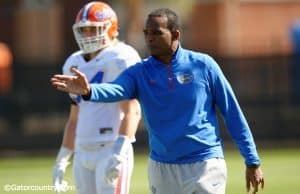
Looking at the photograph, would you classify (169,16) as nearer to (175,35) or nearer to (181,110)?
(175,35)

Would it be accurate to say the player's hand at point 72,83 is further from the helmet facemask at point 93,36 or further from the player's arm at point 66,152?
the player's arm at point 66,152

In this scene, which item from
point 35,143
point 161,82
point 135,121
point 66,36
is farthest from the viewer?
point 66,36

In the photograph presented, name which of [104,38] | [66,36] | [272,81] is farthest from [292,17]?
[104,38]

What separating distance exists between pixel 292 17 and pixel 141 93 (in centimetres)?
2744

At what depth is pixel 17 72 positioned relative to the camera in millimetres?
21141

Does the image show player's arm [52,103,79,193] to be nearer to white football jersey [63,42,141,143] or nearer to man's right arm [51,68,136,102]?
white football jersey [63,42,141,143]

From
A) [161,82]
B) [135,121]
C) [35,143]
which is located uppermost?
[161,82]

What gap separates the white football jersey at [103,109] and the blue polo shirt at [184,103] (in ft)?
3.62

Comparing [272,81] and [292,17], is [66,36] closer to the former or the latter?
[292,17]

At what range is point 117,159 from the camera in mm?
7414

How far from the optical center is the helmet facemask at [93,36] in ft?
26.2

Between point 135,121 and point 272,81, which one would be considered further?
point 272,81

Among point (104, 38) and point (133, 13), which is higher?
point (104, 38)

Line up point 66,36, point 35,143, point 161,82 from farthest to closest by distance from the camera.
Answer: point 66,36 → point 35,143 → point 161,82
